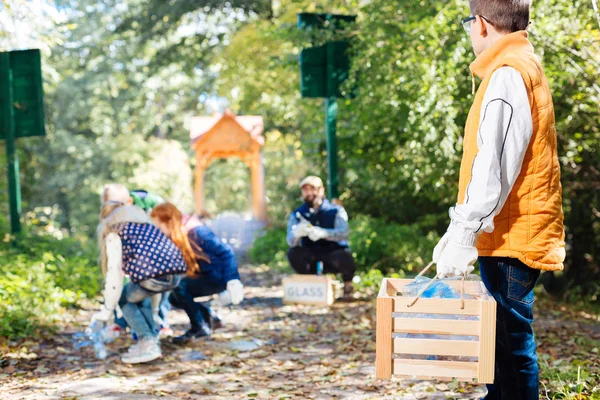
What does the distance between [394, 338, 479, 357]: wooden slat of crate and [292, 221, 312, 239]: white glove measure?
16.1 feet

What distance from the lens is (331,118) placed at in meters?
8.76

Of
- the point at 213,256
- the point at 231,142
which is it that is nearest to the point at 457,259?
the point at 213,256

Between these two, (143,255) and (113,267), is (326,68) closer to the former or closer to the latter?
(143,255)

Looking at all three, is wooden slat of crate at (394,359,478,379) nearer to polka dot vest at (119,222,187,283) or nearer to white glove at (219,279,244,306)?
polka dot vest at (119,222,187,283)

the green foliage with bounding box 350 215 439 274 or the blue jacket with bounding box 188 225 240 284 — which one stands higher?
the blue jacket with bounding box 188 225 240 284

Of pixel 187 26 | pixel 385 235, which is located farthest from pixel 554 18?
pixel 187 26

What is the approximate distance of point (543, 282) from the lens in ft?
29.7

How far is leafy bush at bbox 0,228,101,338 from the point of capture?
242 inches

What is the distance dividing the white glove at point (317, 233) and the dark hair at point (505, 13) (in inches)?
195

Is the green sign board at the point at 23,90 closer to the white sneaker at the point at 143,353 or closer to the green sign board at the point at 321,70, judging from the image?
the green sign board at the point at 321,70

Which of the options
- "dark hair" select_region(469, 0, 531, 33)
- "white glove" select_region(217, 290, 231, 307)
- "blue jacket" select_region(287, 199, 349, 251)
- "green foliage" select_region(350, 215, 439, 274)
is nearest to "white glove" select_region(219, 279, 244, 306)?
"white glove" select_region(217, 290, 231, 307)

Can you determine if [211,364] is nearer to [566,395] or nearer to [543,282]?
[566,395]

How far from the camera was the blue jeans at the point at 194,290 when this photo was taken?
19.9ft

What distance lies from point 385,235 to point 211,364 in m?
6.04
